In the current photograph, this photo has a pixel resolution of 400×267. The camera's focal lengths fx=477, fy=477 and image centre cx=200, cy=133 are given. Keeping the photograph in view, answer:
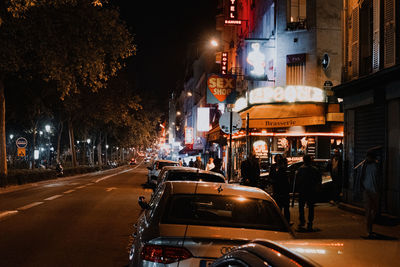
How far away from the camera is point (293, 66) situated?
80.5ft

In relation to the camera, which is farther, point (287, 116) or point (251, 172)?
point (287, 116)

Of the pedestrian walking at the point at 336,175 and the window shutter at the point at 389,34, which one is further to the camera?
the pedestrian walking at the point at 336,175

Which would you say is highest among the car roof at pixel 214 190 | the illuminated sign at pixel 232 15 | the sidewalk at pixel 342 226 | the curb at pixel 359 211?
the illuminated sign at pixel 232 15

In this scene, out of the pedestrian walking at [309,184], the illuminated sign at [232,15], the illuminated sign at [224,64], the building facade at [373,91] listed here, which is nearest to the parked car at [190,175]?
the pedestrian walking at [309,184]

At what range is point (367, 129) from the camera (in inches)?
615

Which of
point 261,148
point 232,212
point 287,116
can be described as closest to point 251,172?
point 287,116

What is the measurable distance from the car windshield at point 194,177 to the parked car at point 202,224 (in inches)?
162

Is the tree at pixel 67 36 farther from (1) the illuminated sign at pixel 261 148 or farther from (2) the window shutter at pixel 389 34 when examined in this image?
(2) the window shutter at pixel 389 34

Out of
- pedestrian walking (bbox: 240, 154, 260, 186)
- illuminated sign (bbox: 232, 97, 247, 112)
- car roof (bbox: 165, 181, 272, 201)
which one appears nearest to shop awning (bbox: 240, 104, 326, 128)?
illuminated sign (bbox: 232, 97, 247, 112)

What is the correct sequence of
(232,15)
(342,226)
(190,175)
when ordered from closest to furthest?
(190,175)
(342,226)
(232,15)

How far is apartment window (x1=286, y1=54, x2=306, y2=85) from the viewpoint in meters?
24.2

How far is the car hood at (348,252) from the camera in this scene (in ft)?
6.78

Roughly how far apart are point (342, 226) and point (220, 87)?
52.5ft

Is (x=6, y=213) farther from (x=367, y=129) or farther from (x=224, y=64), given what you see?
(x=224, y=64)
